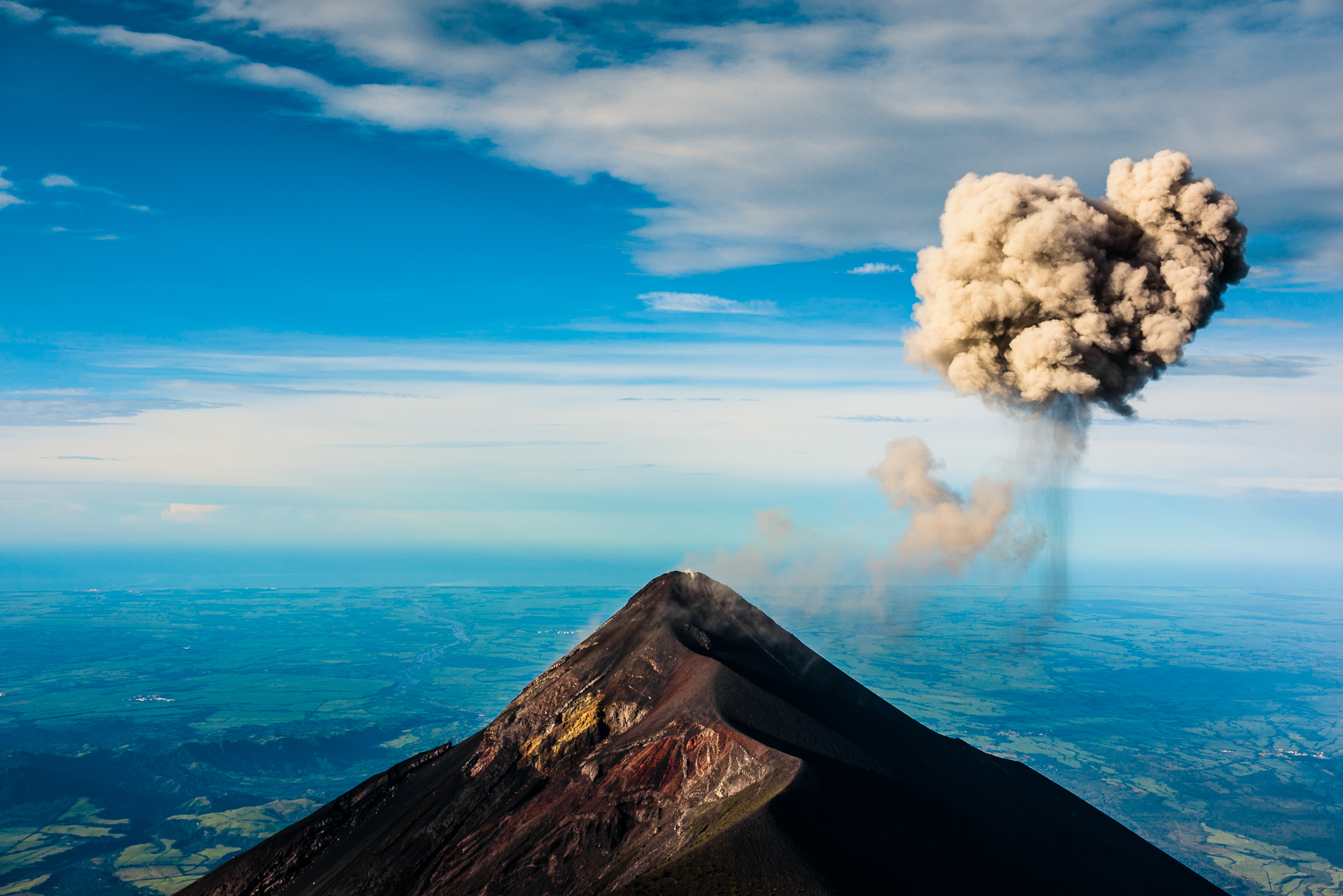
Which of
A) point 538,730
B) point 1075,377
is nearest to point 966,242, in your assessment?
point 1075,377

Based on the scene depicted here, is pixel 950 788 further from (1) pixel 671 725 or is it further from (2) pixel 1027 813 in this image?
(1) pixel 671 725

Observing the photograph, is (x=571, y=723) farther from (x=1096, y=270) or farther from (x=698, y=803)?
(x=1096, y=270)

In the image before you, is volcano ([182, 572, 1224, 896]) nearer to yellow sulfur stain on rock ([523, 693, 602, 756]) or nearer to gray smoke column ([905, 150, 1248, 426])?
yellow sulfur stain on rock ([523, 693, 602, 756])

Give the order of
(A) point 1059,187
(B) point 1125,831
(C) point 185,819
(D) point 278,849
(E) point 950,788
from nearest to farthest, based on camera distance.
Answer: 1. (A) point 1059,187
2. (E) point 950,788
3. (D) point 278,849
4. (B) point 1125,831
5. (C) point 185,819

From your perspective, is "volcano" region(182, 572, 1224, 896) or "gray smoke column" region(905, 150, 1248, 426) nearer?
"volcano" region(182, 572, 1224, 896)

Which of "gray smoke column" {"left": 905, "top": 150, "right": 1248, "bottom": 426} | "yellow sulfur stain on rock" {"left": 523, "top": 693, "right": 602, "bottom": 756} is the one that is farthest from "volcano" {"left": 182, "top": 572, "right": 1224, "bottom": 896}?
"gray smoke column" {"left": 905, "top": 150, "right": 1248, "bottom": 426}

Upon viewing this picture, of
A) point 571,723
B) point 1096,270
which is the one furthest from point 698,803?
point 1096,270

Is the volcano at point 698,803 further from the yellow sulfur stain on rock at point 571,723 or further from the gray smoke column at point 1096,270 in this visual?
the gray smoke column at point 1096,270
